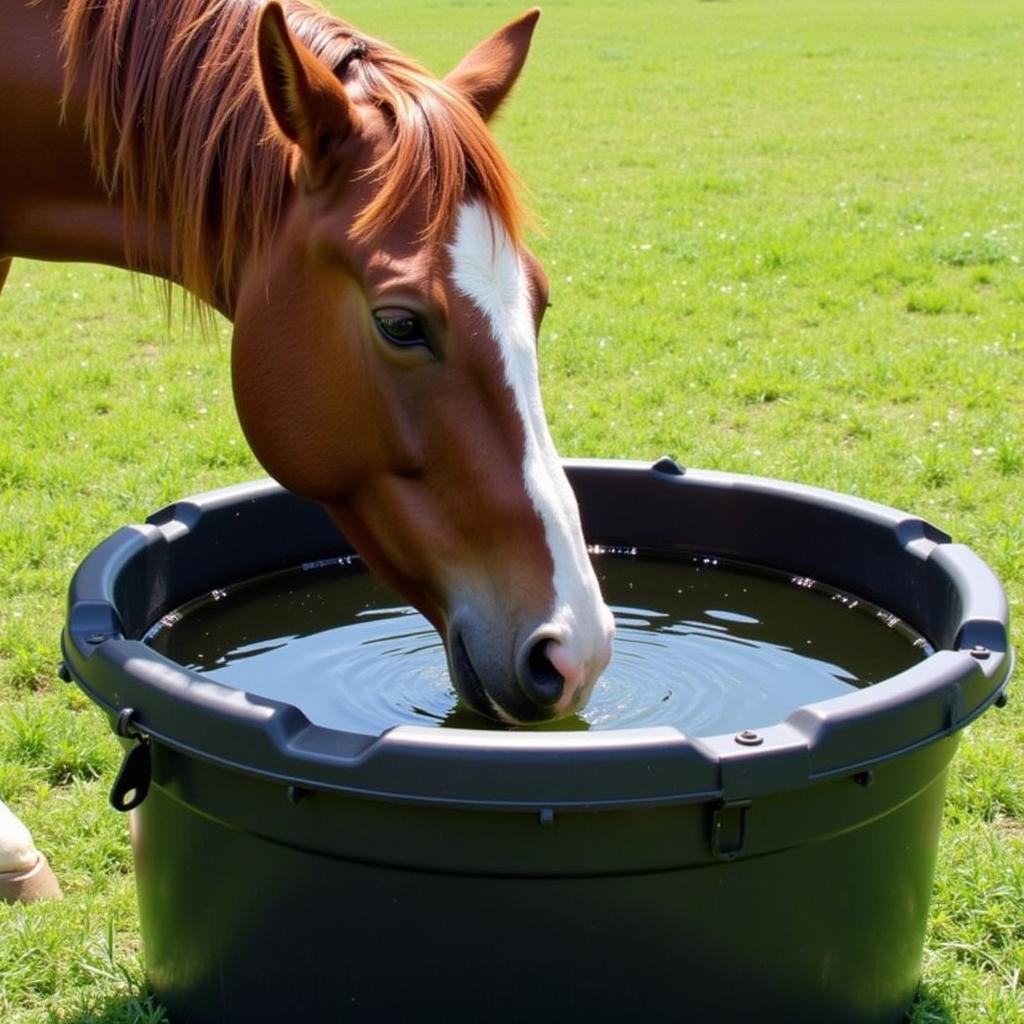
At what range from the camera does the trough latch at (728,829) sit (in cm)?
190

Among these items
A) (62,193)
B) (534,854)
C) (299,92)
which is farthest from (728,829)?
(62,193)

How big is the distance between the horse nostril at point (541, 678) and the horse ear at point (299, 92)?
0.89m

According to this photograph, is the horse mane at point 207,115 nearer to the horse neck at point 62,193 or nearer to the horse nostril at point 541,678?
the horse neck at point 62,193

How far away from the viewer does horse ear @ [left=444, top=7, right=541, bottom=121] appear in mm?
2713

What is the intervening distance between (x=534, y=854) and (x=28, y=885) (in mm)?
1372

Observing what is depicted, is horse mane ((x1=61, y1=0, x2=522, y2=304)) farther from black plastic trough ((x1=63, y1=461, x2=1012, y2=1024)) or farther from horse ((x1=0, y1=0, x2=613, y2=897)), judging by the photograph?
black plastic trough ((x1=63, y1=461, x2=1012, y2=1024))

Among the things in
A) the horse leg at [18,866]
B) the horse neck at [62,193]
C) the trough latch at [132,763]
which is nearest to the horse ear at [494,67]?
the horse neck at [62,193]

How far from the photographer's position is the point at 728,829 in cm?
192

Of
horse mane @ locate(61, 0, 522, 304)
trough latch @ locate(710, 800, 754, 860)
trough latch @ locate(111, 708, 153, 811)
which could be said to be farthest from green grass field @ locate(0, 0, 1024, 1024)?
trough latch @ locate(710, 800, 754, 860)

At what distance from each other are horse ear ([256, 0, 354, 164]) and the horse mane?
81mm

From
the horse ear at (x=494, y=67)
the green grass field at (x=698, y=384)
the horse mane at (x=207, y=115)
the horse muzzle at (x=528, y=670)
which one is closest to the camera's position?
the horse muzzle at (x=528, y=670)

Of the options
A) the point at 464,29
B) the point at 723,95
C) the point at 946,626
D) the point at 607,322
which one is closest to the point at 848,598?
the point at 946,626

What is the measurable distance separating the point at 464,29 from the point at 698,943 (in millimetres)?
19867

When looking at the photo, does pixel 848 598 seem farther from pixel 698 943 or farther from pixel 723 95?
pixel 723 95
